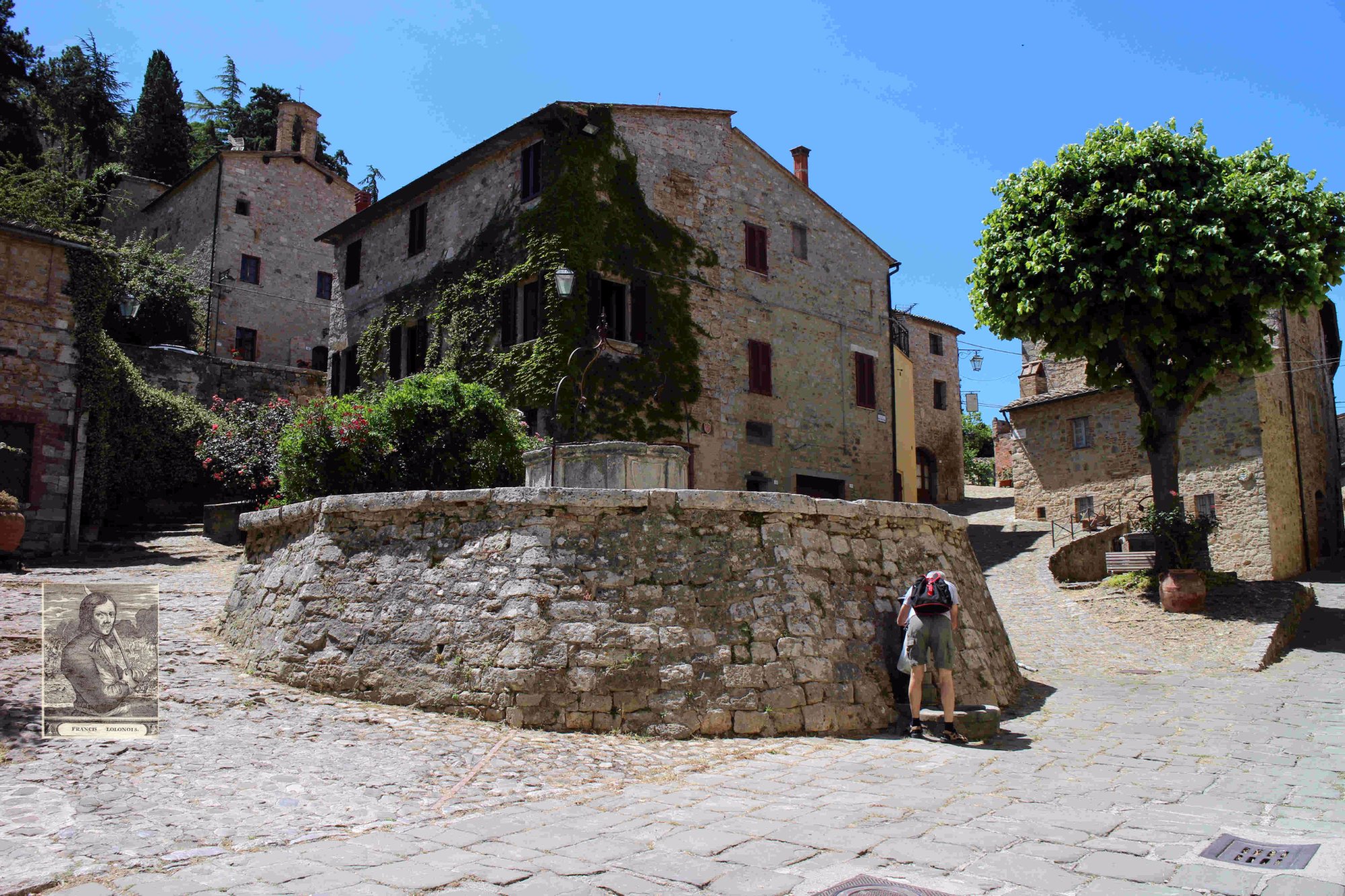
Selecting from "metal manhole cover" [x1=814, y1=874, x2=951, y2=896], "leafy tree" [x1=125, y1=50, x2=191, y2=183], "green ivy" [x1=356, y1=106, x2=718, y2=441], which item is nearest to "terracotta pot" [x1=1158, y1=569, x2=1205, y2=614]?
"green ivy" [x1=356, y1=106, x2=718, y2=441]

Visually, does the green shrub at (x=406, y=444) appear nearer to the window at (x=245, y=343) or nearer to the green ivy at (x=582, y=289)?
the green ivy at (x=582, y=289)

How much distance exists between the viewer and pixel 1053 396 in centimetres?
2677

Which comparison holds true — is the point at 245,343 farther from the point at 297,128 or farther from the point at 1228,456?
the point at 1228,456

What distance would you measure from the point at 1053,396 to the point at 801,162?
33.9 ft

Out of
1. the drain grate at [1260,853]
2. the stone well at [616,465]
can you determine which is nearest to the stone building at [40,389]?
the stone well at [616,465]

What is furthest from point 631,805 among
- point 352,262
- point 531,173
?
point 352,262

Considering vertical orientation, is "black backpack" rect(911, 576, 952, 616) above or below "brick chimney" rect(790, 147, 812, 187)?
below

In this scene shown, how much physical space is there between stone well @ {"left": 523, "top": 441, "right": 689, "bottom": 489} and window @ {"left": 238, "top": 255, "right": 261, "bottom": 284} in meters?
26.2

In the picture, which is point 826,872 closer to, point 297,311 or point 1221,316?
point 1221,316

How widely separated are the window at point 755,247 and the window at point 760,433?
3.97 meters

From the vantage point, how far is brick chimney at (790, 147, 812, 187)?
26703mm

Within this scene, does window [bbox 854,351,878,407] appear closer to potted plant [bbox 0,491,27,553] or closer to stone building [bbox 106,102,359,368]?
potted plant [bbox 0,491,27,553]

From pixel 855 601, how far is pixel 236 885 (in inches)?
243

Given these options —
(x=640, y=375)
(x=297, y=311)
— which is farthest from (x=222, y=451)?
(x=297, y=311)
